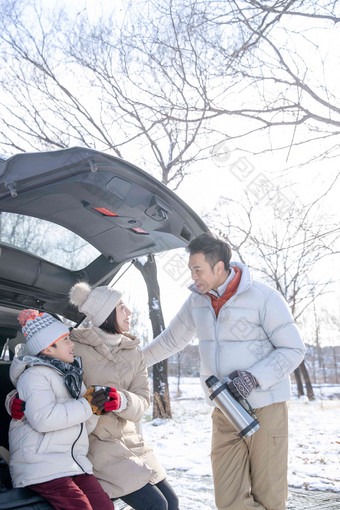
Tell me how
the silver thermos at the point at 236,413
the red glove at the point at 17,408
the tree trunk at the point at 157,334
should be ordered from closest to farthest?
1. the red glove at the point at 17,408
2. the silver thermos at the point at 236,413
3. the tree trunk at the point at 157,334

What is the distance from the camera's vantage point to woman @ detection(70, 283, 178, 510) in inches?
105

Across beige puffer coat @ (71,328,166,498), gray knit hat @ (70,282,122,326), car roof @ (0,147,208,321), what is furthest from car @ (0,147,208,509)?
beige puffer coat @ (71,328,166,498)

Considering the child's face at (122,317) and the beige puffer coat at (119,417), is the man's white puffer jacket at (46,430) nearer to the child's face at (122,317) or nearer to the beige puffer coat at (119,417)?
the beige puffer coat at (119,417)

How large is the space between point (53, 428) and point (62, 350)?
1.52 feet

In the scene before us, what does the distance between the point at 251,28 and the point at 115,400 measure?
4145 millimetres

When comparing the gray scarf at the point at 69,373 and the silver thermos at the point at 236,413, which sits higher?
the gray scarf at the point at 69,373

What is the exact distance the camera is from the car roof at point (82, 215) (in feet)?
7.61

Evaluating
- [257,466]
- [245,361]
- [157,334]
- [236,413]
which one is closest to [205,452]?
[157,334]

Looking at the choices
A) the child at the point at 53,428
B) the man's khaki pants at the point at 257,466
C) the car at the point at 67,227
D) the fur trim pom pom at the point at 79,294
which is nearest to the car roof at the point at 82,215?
the car at the point at 67,227

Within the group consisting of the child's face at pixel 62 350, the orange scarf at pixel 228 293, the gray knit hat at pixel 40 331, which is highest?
the orange scarf at pixel 228 293

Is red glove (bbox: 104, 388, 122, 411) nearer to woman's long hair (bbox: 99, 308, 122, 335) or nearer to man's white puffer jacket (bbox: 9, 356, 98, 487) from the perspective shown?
man's white puffer jacket (bbox: 9, 356, 98, 487)

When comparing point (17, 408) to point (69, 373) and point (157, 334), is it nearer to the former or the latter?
point (69, 373)

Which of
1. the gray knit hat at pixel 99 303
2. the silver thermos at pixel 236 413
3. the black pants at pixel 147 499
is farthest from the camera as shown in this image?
the gray knit hat at pixel 99 303

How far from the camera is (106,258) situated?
3508 mm
